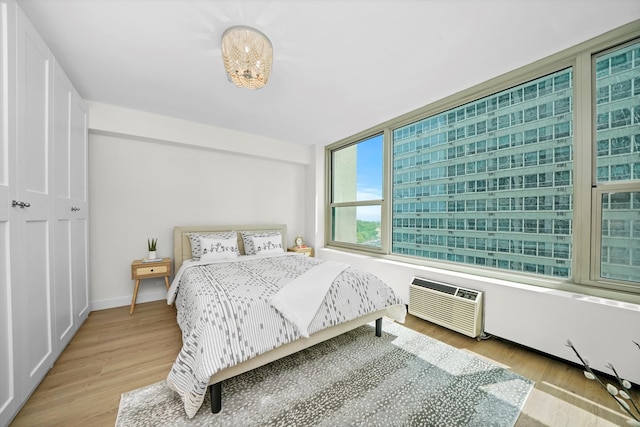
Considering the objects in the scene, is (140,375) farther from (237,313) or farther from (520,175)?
(520,175)

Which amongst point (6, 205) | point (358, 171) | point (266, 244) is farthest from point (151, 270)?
point (358, 171)

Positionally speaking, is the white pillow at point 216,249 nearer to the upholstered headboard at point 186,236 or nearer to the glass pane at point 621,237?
the upholstered headboard at point 186,236

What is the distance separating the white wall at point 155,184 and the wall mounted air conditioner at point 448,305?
2627 mm

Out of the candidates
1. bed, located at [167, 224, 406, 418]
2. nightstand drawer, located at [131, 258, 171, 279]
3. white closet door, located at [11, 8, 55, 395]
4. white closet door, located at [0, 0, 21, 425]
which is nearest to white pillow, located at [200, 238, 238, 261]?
bed, located at [167, 224, 406, 418]

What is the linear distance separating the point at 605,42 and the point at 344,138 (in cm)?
287

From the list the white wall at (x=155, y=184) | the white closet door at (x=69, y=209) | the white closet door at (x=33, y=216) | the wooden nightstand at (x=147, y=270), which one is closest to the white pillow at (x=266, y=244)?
the white wall at (x=155, y=184)

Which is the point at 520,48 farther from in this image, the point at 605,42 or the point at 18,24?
the point at 18,24

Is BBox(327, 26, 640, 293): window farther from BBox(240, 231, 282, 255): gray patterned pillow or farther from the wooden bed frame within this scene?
BBox(240, 231, 282, 255): gray patterned pillow

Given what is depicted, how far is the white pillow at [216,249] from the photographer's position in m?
3.23

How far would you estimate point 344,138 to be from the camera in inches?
167

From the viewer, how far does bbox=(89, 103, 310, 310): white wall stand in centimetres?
308

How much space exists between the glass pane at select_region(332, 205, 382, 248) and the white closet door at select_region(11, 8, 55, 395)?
3.36 m

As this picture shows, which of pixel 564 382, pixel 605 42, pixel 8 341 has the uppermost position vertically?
pixel 605 42

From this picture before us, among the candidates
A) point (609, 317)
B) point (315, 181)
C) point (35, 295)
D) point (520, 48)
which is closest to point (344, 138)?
point (315, 181)
